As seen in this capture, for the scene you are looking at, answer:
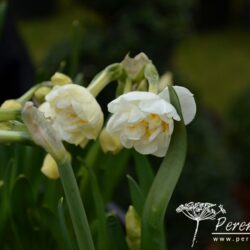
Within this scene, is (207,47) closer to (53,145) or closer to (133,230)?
(133,230)

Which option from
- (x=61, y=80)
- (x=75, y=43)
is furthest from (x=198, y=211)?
(x=75, y=43)

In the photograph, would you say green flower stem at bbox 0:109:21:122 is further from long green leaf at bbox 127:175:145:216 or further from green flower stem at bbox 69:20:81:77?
green flower stem at bbox 69:20:81:77

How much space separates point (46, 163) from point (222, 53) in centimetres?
412

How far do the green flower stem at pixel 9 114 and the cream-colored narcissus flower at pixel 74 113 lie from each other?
0.03m

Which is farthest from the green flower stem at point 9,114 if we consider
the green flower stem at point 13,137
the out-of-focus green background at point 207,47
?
the out-of-focus green background at point 207,47

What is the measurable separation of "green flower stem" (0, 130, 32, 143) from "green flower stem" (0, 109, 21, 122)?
1.3 inches

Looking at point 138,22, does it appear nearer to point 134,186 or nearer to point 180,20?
point 180,20

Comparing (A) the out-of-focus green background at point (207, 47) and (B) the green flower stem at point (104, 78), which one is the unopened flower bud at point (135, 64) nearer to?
(B) the green flower stem at point (104, 78)

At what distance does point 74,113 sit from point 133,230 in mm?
128

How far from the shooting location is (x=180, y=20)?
2.24m

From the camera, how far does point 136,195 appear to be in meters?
0.62

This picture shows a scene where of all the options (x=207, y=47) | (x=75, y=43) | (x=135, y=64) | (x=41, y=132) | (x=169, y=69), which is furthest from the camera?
(x=207, y=47)

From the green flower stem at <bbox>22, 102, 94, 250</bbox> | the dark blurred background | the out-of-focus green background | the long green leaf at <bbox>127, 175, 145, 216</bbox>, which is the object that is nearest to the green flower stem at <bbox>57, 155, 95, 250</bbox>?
the green flower stem at <bbox>22, 102, 94, 250</bbox>

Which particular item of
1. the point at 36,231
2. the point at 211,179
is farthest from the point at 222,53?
the point at 36,231
